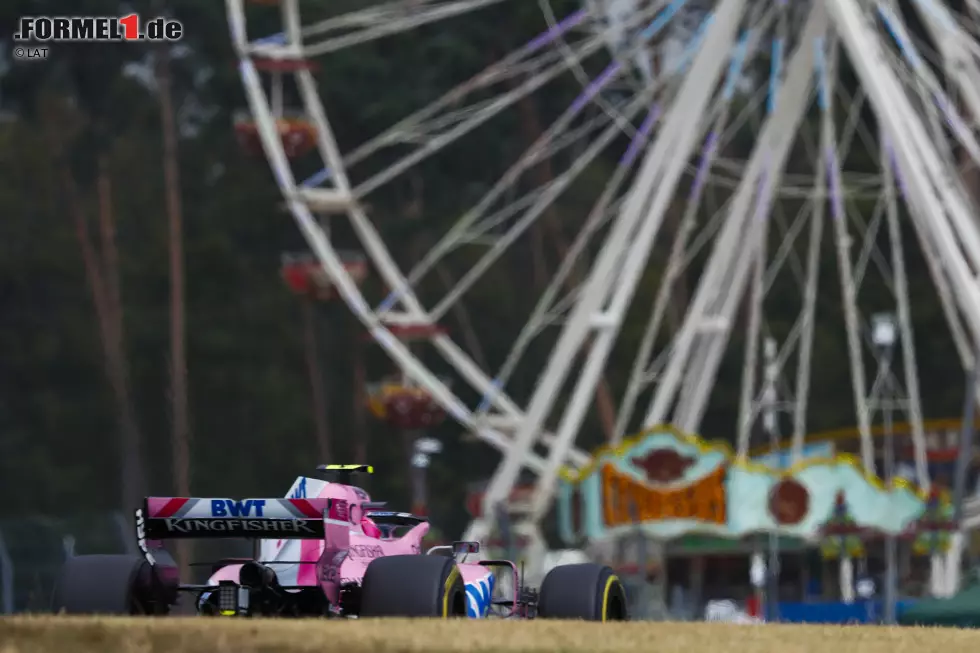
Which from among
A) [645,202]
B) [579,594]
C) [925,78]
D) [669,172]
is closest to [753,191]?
[645,202]

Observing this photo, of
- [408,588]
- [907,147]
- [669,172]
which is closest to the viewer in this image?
[408,588]

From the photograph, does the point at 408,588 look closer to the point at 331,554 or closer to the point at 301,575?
the point at 331,554

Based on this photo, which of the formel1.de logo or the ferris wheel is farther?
the formel1.de logo

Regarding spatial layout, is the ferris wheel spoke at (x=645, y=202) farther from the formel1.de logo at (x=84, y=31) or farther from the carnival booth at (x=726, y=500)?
the formel1.de logo at (x=84, y=31)

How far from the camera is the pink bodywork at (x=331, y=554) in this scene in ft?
50.5

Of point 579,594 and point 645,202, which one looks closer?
point 579,594

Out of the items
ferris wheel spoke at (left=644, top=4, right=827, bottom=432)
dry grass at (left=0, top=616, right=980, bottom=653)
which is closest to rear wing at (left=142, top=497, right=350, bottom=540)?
dry grass at (left=0, top=616, right=980, bottom=653)

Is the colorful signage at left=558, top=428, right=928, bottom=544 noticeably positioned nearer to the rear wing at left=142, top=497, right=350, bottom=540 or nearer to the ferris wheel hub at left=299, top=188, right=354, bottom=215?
the ferris wheel hub at left=299, top=188, right=354, bottom=215

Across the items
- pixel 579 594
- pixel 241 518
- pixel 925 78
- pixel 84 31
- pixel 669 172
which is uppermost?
pixel 84 31

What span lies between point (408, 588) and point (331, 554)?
811 millimetres

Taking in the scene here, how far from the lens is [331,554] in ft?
50.5

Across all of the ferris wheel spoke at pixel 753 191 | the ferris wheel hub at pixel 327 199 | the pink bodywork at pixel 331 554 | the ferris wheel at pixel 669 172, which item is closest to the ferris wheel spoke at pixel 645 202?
the ferris wheel at pixel 669 172

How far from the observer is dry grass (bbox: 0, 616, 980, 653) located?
11.4m

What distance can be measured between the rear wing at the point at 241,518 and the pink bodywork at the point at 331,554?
13cm
